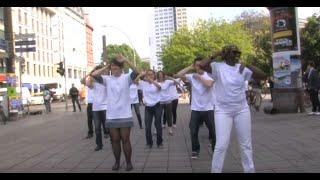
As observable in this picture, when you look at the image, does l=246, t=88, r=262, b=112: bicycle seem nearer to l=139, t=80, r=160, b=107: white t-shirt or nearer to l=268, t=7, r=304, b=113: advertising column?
l=268, t=7, r=304, b=113: advertising column

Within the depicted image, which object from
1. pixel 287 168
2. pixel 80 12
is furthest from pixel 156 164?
pixel 80 12

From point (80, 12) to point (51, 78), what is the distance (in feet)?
109

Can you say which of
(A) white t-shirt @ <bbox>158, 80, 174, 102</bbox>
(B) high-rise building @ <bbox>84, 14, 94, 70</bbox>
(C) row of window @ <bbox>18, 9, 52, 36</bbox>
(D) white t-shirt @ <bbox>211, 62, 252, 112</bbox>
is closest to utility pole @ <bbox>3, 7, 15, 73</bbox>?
(A) white t-shirt @ <bbox>158, 80, 174, 102</bbox>

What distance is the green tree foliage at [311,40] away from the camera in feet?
151

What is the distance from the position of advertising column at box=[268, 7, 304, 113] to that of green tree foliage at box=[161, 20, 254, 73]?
2019 inches

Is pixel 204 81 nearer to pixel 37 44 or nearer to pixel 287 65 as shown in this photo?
pixel 287 65

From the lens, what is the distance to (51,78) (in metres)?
94.5

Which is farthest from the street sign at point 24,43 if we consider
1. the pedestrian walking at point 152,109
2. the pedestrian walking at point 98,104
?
the pedestrian walking at point 152,109

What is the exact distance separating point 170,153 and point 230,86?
151 inches

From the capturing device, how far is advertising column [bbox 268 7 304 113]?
65.7 ft

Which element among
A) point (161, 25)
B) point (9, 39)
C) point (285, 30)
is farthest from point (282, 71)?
point (161, 25)

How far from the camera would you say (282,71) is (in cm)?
2031

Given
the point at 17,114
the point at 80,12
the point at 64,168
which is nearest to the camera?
the point at 64,168

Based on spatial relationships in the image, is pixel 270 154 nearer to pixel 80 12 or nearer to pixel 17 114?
pixel 17 114
